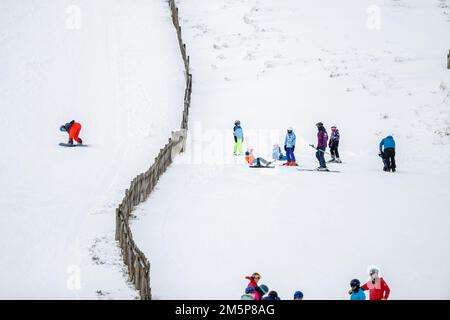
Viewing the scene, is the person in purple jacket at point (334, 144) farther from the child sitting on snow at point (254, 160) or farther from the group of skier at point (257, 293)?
the group of skier at point (257, 293)

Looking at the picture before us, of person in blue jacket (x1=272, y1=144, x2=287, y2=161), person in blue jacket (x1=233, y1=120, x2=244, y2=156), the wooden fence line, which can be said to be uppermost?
person in blue jacket (x1=233, y1=120, x2=244, y2=156)

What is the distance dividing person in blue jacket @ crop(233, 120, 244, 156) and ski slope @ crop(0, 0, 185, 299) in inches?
111

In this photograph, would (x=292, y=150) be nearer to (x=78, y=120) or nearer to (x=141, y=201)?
(x=141, y=201)

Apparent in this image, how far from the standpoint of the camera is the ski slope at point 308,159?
15664 millimetres

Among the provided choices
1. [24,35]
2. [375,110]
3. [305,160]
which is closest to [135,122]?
[305,160]

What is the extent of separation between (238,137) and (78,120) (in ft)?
23.9

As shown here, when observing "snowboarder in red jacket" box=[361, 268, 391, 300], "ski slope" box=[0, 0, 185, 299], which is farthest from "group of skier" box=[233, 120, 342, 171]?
"snowboarder in red jacket" box=[361, 268, 391, 300]

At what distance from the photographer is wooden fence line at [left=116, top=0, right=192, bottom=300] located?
45.9 ft

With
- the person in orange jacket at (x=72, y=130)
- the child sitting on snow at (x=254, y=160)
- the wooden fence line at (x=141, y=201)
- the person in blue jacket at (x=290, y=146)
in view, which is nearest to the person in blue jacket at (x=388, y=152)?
the person in blue jacket at (x=290, y=146)

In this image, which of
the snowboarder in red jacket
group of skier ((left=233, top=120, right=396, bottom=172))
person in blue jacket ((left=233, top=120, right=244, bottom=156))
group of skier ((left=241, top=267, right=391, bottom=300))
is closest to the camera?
group of skier ((left=241, top=267, right=391, bottom=300))

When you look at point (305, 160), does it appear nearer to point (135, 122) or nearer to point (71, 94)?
point (135, 122)

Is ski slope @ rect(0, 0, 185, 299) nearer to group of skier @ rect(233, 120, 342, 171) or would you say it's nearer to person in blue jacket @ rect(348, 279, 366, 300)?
group of skier @ rect(233, 120, 342, 171)

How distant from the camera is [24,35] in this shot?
3928cm

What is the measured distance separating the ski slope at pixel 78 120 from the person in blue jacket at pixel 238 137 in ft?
9.22
